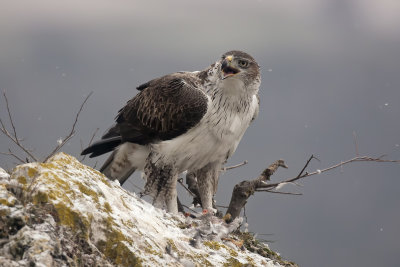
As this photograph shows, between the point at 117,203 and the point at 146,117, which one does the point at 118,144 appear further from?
the point at 117,203

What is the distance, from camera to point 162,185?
7.22 meters

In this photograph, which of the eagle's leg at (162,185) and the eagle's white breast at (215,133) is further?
the eagle's leg at (162,185)

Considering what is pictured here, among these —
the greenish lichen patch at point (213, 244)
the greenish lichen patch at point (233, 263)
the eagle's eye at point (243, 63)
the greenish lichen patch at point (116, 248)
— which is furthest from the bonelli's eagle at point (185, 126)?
the greenish lichen patch at point (116, 248)

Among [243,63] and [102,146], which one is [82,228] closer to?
[243,63]

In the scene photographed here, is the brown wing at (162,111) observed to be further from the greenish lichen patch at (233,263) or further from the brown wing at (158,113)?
the greenish lichen patch at (233,263)

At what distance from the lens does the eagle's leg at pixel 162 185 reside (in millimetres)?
7191

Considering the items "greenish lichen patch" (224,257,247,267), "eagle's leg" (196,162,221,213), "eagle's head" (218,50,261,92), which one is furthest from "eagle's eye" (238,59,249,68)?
"greenish lichen patch" (224,257,247,267)

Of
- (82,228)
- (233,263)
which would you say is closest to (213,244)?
(233,263)

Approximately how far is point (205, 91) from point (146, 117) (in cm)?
102

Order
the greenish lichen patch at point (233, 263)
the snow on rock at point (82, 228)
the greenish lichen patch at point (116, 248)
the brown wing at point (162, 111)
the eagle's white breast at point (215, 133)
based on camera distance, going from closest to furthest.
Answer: the snow on rock at point (82, 228) < the greenish lichen patch at point (116, 248) < the greenish lichen patch at point (233, 263) < the eagle's white breast at point (215, 133) < the brown wing at point (162, 111)

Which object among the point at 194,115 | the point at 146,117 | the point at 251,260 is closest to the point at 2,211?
the point at 251,260

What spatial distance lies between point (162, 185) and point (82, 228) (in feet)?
12.1

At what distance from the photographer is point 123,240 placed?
3.72 metres

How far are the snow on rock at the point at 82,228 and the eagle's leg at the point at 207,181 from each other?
108 inches
